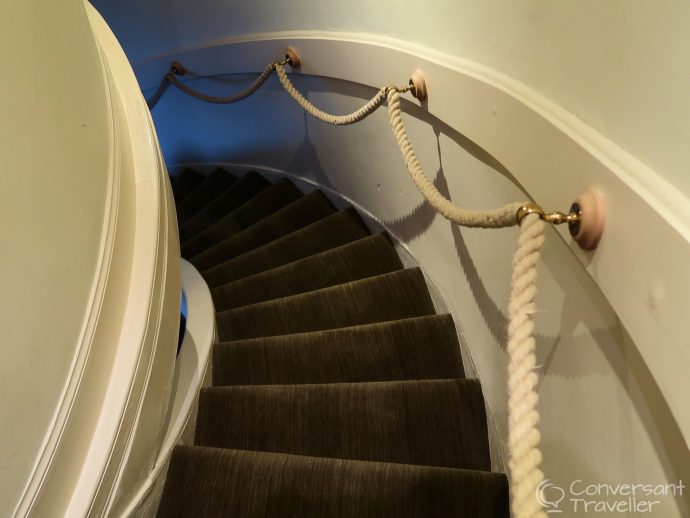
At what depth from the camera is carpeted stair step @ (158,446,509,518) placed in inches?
42.0

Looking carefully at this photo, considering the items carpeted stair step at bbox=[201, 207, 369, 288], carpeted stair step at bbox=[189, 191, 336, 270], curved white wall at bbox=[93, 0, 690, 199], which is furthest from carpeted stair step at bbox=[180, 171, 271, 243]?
curved white wall at bbox=[93, 0, 690, 199]

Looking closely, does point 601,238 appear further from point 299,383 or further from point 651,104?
point 299,383

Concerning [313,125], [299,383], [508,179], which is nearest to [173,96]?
[313,125]

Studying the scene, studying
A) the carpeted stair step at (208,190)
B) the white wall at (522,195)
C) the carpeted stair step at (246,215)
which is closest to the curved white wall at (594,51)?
the white wall at (522,195)

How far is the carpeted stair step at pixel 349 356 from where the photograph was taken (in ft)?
4.95

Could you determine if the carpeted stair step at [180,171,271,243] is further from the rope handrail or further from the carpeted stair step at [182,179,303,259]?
the rope handrail

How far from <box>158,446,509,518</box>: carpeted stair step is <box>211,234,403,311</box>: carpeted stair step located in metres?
0.81

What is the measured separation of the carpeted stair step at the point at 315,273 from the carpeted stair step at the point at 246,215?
636 millimetres

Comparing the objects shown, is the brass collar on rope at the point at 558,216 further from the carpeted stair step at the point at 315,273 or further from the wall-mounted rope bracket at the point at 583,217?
the carpeted stair step at the point at 315,273

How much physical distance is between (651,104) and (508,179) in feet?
1.49

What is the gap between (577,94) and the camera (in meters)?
0.77

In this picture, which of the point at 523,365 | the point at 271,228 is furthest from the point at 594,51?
the point at 271,228

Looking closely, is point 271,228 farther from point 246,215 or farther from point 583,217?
point 583,217

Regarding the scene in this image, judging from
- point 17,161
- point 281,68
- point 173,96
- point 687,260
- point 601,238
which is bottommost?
point 687,260
